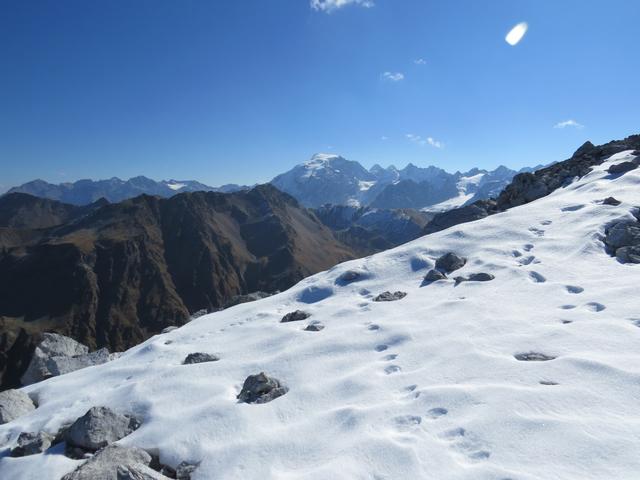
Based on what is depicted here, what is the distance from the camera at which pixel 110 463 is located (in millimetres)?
8016

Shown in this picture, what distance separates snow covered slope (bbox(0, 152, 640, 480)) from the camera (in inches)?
270

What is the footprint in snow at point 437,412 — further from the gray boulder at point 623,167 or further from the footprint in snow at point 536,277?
the gray boulder at point 623,167

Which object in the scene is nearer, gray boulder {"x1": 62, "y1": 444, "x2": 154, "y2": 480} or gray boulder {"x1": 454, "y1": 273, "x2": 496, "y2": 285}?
gray boulder {"x1": 62, "y1": 444, "x2": 154, "y2": 480}

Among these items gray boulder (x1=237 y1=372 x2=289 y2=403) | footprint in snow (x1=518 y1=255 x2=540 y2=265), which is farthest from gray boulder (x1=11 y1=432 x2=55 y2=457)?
footprint in snow (x1=518 y1=255 x2=540 y2=265)

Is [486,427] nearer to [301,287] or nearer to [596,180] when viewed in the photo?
[301,287]

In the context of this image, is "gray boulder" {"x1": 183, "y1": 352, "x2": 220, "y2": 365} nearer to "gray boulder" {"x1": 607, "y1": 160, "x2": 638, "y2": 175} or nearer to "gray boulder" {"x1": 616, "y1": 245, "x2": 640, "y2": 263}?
"gray boulder" {"x1": 616, "y1": 245, "x2": 640, "y2": 263}

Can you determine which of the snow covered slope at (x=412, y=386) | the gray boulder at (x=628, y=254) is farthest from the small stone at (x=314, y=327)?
the gray boulder at (x=628, y=254)

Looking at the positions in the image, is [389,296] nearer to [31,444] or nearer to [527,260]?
[527,260]

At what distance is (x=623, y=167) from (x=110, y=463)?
117 ft

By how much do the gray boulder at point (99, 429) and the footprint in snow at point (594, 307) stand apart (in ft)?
41.6

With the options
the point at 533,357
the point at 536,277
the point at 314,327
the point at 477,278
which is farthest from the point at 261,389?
the point at 536,277

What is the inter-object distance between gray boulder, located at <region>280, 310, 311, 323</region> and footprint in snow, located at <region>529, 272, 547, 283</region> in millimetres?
8711

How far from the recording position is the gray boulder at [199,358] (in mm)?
13547

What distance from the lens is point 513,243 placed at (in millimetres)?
20281
